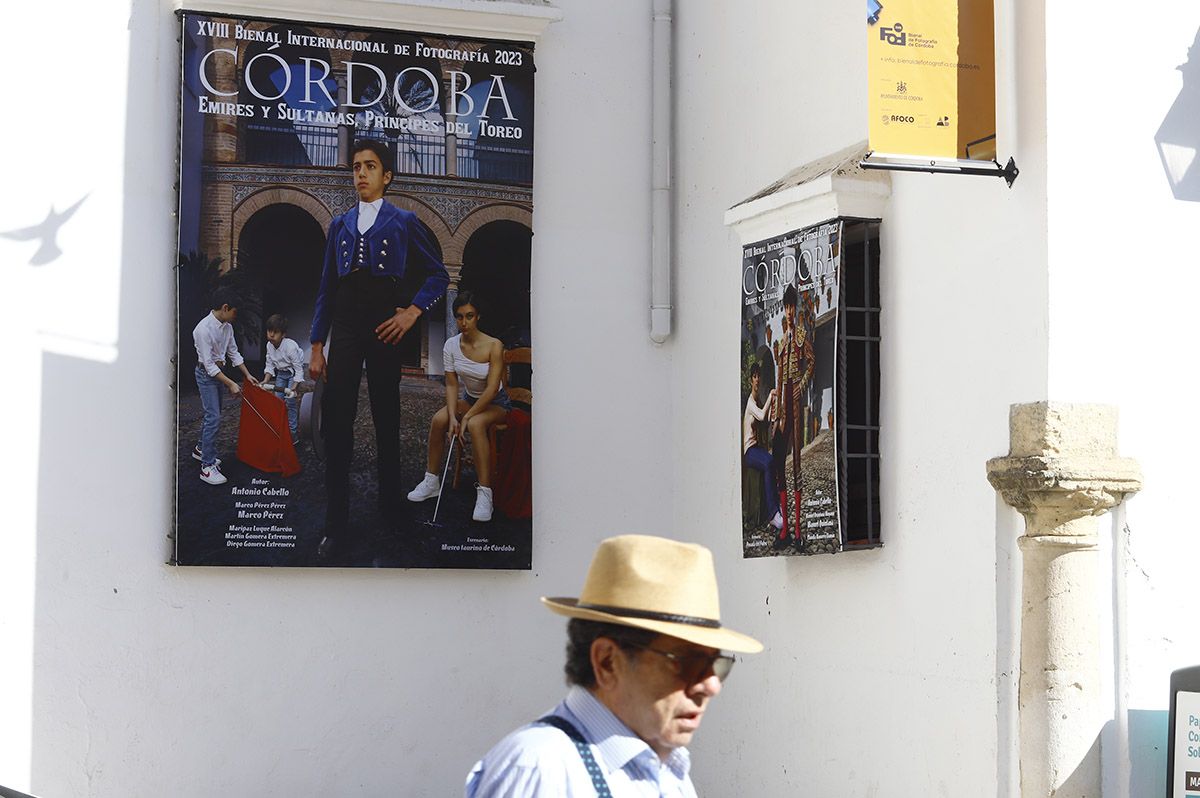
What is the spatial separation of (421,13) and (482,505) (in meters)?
2.78

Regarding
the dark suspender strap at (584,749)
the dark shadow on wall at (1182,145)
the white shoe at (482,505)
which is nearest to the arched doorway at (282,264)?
the white shoe at (482,505)

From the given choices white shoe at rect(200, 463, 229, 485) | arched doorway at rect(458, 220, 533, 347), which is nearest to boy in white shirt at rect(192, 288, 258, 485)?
white shoe at rect(200, 463, 229, 485)

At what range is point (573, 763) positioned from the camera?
10.0ft

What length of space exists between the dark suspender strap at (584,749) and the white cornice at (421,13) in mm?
7119

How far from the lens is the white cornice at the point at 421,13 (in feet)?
31.2

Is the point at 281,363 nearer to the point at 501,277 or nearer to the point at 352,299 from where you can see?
the point at 352,299

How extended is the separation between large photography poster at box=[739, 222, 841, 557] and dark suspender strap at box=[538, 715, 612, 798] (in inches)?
179

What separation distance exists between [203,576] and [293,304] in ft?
5.10

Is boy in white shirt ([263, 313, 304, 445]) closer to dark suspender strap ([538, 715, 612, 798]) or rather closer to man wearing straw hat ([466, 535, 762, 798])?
man wearing straw hat ([466, 535, 762, 798])

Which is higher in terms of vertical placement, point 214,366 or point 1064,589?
point 214,366

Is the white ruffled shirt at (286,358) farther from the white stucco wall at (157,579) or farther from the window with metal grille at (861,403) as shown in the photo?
the window with metal grille at (861,403)

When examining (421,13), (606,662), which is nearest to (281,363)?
(421,13)

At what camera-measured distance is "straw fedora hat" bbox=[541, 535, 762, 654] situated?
10.4 ft

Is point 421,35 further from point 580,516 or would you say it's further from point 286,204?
point 580,516
